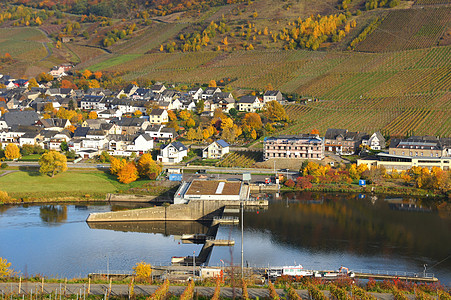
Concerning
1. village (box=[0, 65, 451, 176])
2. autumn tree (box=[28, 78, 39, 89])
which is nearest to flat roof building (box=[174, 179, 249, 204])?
village (box=[0, 65, 451, 176])

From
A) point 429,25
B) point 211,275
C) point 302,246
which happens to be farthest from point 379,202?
point 429,25

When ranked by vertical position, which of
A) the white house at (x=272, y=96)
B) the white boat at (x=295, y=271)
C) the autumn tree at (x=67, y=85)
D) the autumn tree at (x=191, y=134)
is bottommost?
the white boat at (x=295, y=271)

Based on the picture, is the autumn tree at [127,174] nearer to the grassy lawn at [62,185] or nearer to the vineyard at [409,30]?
the grassy lawn at [62,185]

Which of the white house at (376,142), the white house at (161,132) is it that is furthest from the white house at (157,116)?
the white house at (376,142)

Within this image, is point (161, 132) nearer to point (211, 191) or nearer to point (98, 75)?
point (211, 191)

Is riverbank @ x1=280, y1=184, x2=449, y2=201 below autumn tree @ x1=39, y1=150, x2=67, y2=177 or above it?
below

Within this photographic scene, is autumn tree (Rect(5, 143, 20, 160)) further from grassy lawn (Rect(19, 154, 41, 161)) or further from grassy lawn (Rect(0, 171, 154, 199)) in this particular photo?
grassy lawn (Rect(0, 171, 154, 199))
